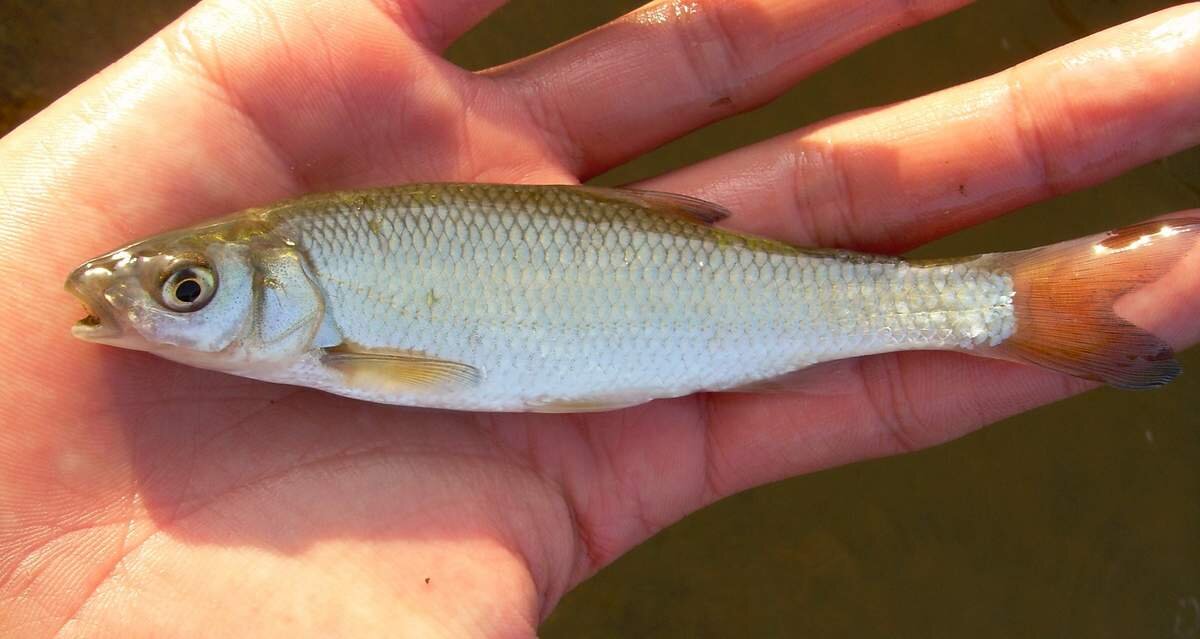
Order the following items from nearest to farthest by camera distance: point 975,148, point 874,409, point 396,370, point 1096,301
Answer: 1. point 396,370
2. point 1096,301
3. point 975,148
4. point 874,409

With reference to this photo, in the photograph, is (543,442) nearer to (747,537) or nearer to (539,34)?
(747,537)

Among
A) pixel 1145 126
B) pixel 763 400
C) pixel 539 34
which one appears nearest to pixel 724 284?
pixel 763 400

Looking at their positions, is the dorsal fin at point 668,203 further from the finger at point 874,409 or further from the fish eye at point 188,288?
the fish eye at point 188,288

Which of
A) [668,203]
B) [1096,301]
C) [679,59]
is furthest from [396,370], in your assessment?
[1096,301]

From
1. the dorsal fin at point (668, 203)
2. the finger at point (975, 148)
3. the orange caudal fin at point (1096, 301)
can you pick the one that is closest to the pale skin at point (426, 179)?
the finger at point (975, 148)

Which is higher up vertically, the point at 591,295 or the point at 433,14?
the point at 433,14

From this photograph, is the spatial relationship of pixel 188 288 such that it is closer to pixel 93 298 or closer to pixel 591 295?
pixel 93 298

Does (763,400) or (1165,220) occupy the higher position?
(1165,220)
